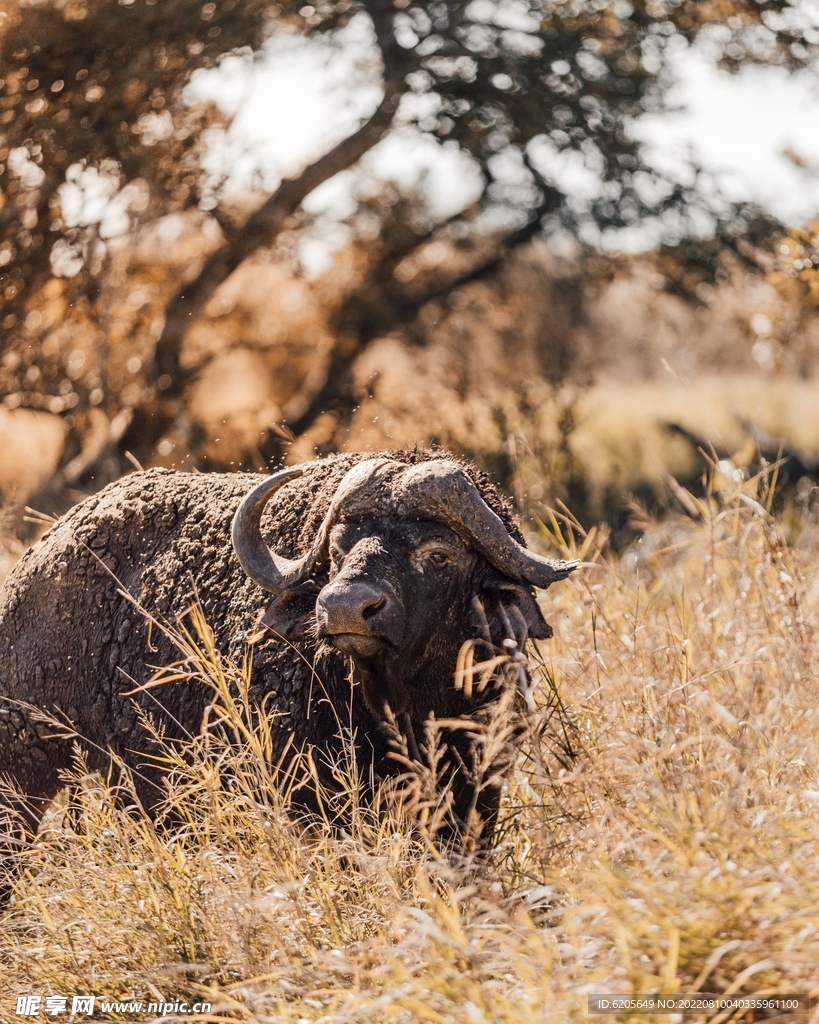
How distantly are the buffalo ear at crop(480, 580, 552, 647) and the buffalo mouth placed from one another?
460 mm

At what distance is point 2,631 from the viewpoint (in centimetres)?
444

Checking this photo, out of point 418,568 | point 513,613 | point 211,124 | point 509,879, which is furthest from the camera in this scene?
point 211,124

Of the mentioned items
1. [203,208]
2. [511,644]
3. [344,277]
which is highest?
[511,644]

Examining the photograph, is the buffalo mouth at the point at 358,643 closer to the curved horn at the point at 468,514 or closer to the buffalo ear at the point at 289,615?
the buffalo ear at the point at 289,615

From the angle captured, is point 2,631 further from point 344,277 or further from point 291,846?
point 344,277

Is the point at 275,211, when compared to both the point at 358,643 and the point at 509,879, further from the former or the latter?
the point at 509,879

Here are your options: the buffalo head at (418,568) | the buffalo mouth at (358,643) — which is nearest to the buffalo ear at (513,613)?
the buffalo head at (418,568)

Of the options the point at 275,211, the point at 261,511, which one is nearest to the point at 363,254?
the point at 275,211

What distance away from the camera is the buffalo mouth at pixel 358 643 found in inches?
136

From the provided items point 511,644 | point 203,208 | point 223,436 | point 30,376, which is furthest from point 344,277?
point 511,644

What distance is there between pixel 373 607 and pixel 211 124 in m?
9.40

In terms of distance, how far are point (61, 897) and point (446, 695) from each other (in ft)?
4.72

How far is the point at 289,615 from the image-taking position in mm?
3865

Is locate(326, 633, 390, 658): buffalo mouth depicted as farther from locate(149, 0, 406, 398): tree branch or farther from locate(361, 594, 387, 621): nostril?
locate(149, 0, 406, 398): tree branch
